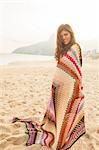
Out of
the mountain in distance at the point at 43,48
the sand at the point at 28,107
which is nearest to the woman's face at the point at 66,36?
the sand at the point at 28,107

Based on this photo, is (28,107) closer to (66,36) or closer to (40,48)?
(66,36)

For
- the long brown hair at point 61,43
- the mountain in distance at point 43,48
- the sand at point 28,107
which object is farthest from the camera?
the mountain in distance at point 43,48

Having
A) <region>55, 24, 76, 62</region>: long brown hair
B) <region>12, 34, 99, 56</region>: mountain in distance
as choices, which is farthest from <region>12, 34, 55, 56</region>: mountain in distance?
<region>55, 24, 76, 62</region>: long brown hair

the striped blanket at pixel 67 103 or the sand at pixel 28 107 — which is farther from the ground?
the striped blanket at pixel 67 103

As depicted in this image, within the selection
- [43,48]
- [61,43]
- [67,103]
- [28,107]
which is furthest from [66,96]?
[43,48]

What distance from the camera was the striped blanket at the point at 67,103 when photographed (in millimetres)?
2832

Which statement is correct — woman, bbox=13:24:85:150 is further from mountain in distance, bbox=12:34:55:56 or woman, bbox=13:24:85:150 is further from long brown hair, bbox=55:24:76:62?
mountain in distance, bbox=12:34:55:56

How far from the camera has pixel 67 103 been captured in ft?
9.39

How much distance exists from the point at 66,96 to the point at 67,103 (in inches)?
2.4

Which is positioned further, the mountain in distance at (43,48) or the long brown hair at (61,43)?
the mountain in distance at (43,48)

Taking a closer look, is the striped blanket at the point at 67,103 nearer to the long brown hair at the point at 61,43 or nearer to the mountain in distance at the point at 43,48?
the long brown hair at the point at 61,43

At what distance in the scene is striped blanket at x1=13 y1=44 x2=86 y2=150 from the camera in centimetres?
283

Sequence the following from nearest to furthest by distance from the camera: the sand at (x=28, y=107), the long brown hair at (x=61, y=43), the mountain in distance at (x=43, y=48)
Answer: the long brown hair at (x=61, y=43) < the sand at (x=28, y=107) < the mountain in distance at (x=43, y=48)

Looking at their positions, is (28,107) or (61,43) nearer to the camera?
(61,43)
